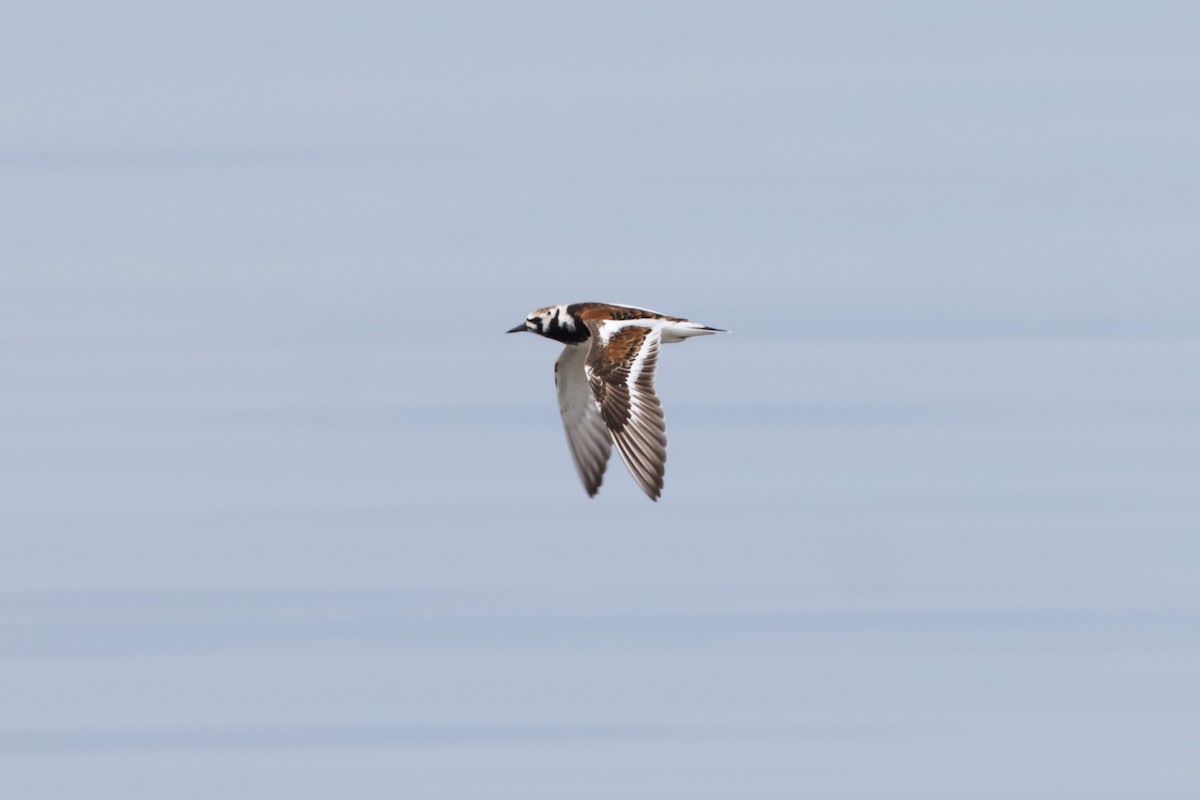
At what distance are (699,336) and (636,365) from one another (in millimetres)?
1431

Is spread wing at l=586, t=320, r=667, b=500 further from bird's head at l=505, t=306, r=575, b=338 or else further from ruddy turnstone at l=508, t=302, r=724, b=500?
bird's head at l=505, t=306, r=575, b=338

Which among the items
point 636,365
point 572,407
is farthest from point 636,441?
point 572,407

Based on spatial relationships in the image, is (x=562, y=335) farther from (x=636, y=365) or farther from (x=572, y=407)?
(x=636, y=365)

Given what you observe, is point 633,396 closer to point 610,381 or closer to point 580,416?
point 610,381

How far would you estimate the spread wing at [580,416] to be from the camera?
3036 centimetres

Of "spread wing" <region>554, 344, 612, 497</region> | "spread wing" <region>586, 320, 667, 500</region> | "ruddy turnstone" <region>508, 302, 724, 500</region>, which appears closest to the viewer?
"spread wing" <region>586, 320, 667, 500</region>

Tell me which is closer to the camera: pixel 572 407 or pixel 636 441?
pixel 636 441

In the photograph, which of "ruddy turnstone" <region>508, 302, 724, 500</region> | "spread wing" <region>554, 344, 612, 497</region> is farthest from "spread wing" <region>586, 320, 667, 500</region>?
"spread wing" <region>554, 344, 612, 497</region>

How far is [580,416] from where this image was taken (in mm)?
30625

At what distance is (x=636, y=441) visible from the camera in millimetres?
27406

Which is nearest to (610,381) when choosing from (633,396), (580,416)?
(633,396)

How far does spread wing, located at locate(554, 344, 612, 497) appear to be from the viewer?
30359 mm

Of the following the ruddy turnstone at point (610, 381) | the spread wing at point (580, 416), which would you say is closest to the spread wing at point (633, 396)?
the ruddy turnstone at point (610, 381)

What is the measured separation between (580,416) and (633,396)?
2.85 m
